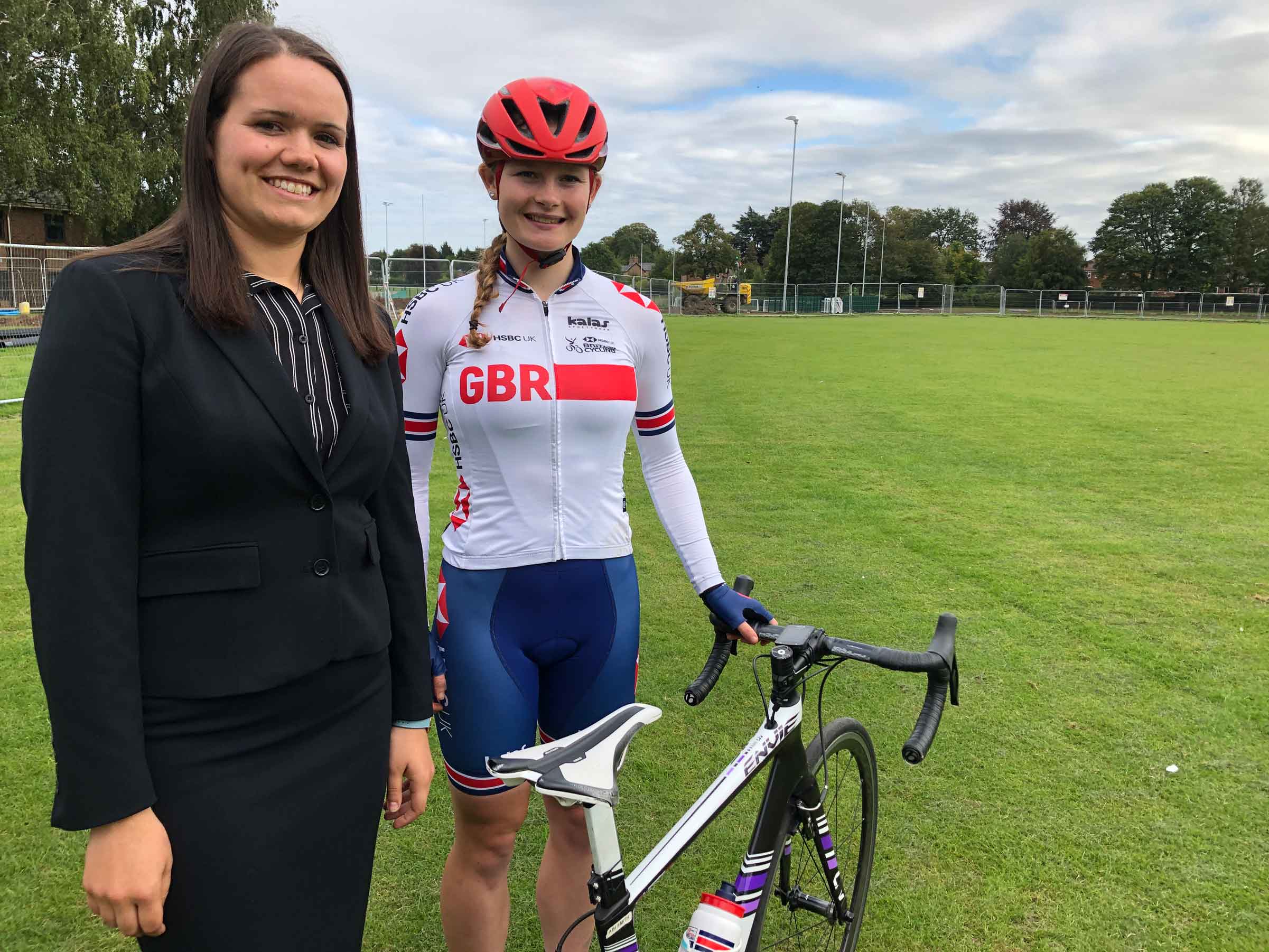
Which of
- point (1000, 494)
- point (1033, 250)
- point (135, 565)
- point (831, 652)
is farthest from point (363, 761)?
point (1033, 250)

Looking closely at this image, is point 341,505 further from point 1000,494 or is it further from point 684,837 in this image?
point 1000,494

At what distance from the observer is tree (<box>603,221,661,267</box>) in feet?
360

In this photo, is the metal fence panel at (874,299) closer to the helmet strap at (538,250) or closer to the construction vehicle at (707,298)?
the construction vehicle at (707,298)

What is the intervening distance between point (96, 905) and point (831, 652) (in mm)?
1485

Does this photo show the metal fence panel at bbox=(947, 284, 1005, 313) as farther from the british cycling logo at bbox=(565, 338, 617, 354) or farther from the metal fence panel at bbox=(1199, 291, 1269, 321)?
the british cycling logo at bbox=(565, 338, 617, 354)

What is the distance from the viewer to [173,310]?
1.33m

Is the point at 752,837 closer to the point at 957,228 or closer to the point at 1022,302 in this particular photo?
the point at 1022,302

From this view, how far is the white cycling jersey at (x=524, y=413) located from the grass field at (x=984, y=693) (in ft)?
4.85

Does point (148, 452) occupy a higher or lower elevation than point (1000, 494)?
higher

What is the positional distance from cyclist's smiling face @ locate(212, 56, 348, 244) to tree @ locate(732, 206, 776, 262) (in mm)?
119408

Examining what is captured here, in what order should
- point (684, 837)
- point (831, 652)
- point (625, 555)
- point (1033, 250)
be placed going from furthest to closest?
point (1033, 250)
point (625, 555)
point (831, 652)
point (684, 837)

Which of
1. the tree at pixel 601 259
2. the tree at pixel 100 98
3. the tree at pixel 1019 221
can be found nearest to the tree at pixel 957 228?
the tree at pixel 1019 221

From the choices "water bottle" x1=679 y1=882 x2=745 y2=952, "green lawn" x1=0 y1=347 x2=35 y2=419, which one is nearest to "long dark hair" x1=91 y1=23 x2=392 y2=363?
"water bottle" x1=679 y1=882 x2=745 y2=952

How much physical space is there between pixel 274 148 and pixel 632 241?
11363cm
